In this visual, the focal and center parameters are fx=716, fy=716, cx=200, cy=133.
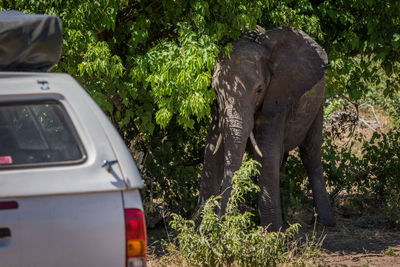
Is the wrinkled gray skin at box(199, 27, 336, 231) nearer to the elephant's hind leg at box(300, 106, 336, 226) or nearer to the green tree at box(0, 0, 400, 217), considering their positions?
the elephant's hind leg at box(300, 106, 336, 226)

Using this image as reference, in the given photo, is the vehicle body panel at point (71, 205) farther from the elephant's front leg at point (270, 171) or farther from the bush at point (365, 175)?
the bush at point (365, 175)

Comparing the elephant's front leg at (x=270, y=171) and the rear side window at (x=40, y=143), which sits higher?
the rear side window at (x=40, y=143)

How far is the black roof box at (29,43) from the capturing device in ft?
14.5

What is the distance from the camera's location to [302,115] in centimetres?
965

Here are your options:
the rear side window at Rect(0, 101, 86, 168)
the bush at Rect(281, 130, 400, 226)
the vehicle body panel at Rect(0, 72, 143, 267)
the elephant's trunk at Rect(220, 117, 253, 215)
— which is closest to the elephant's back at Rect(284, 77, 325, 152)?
the bush at Rect(281, 130, 400, 226)

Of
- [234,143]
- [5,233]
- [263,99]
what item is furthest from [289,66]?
[5,233]

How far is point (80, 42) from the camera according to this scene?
6930mm

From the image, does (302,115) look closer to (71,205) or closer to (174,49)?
(174,49)

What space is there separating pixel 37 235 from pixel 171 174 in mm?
5941

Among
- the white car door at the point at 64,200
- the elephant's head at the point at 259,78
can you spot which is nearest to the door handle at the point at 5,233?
the white car door at the point at 64,200

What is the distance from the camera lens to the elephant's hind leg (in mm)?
9492

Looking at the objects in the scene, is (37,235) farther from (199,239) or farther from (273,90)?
(273,90)

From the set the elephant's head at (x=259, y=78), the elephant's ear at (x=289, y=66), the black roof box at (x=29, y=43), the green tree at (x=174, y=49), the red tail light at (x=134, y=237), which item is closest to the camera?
the red tail light at (x=134, y=237)

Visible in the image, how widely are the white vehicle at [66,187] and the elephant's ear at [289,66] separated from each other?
5156 mm
